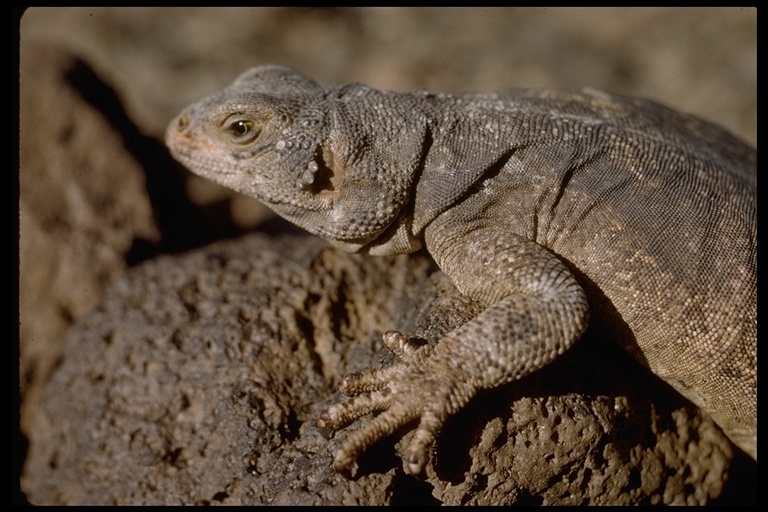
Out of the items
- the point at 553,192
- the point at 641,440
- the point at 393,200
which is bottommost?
the point at 641,440

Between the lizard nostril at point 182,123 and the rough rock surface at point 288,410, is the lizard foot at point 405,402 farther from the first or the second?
the lizard nostril at point 182,123

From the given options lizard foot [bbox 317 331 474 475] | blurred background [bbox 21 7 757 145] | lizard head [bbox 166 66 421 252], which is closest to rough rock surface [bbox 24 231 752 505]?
lizard foot [bbox 317 331 474 475]

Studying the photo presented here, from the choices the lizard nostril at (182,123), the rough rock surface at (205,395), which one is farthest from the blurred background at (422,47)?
the lizard nostril at (182,123)

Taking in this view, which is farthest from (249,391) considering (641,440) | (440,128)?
(641,440)

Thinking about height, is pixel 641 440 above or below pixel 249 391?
above

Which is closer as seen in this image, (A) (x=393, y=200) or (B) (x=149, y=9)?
(A) (x=393, y=200)

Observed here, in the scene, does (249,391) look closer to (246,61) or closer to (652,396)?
(652,396)

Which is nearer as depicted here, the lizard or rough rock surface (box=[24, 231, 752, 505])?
rough rock surface (box=[24, 231, 752, 505])

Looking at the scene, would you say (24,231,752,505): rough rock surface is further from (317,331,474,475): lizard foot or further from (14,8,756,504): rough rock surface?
(317,331,474,475): lizard foot

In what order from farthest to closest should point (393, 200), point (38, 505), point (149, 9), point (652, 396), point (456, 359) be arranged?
1. point (149, 9)
2. point (38, 505)
3. point (652, 396)
4. point (393, 200)
5. point (456, 359)
